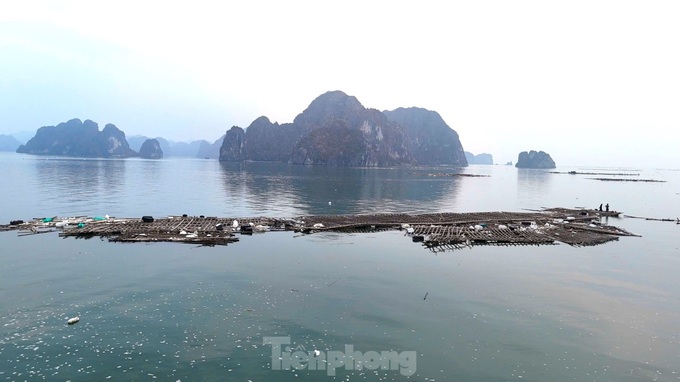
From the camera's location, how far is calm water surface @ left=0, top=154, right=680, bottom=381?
64.6 ft

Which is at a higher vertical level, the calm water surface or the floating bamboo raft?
the floating bamboo raft

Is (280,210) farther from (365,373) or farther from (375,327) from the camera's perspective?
(365,373)

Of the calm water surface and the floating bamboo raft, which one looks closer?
the calm water surface

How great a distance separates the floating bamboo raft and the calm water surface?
3279 mm

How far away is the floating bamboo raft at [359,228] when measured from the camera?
4634 cm

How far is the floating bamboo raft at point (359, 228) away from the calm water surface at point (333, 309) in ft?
10.8

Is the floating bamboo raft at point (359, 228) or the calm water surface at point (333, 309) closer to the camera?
the calm water surface at point (333, 309)

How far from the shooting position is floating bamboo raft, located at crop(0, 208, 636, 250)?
1825 inches

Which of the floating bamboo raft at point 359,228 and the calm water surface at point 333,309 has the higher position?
the floating bamboo raft at point 359,228

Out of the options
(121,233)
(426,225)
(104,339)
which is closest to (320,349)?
(104,339)

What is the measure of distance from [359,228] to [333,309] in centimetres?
2980

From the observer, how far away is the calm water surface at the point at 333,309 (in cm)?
→ 1969

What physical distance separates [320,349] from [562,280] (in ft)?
81.9

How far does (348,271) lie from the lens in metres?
35.4
